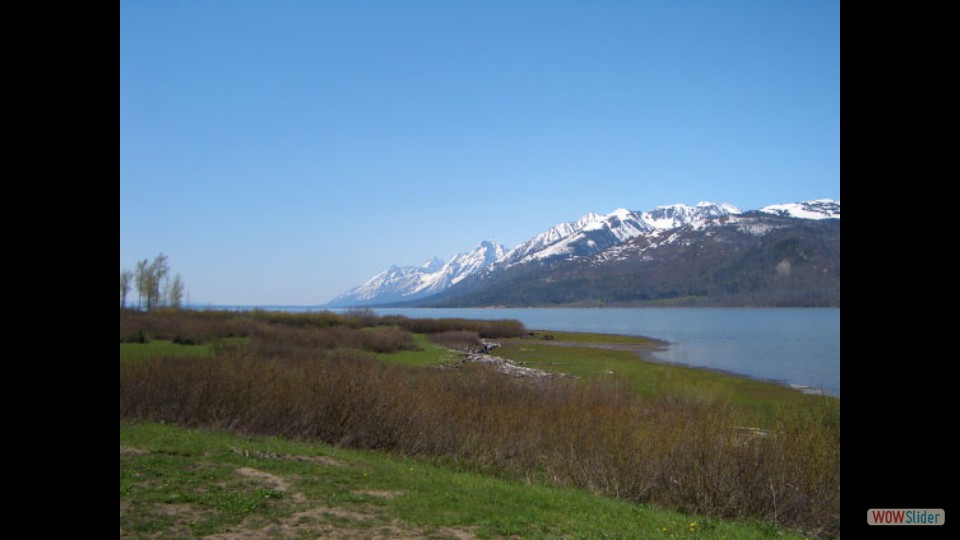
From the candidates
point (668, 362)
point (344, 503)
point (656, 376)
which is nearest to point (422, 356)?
point (656, 376)

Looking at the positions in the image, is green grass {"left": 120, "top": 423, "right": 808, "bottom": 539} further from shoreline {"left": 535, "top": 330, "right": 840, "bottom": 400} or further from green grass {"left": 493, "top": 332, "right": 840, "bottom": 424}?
shoreline {"left": 535, "top": 330, "right": 840, "bottom": 400}

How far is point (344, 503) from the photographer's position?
10.5 meters

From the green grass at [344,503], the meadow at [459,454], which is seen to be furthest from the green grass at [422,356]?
the green grass at [344,503]

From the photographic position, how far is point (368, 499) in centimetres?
1090

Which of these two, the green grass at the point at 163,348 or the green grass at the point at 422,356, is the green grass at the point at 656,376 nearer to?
the green grass at the point at 422,356

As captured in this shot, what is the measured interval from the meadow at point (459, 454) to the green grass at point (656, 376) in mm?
1247

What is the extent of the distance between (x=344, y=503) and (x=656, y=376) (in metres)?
27.4

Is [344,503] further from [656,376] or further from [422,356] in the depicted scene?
[422,356]

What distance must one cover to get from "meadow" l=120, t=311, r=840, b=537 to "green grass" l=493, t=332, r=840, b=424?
125 centimetres

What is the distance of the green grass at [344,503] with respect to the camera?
9.09m
